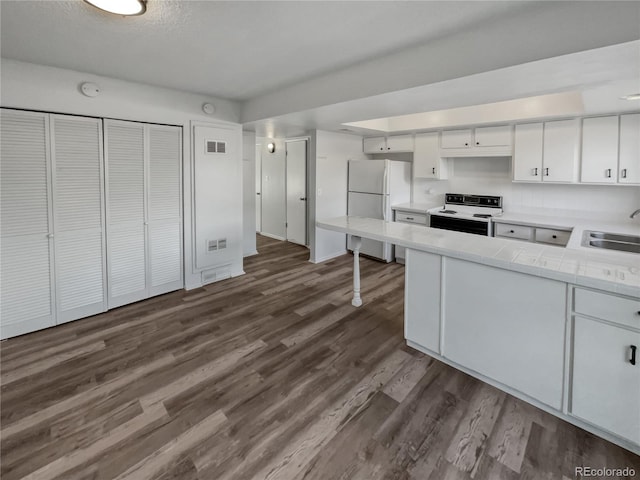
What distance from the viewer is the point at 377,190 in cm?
498

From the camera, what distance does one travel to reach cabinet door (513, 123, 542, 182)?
12.2 ft

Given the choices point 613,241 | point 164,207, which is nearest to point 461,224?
point 613,241

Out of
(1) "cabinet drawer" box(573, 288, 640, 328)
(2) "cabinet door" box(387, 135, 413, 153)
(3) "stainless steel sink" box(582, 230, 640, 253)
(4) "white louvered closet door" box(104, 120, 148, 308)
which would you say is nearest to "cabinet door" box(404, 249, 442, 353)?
(1) "cabinet drawer" box(573, 288, 640, 328)

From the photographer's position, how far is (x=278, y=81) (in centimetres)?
316

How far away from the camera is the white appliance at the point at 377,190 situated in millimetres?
4898

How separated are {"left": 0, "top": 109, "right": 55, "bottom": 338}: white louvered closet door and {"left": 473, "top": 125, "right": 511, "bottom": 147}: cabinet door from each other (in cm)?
473

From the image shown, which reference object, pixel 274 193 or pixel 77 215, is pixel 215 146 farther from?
pixel 274 193

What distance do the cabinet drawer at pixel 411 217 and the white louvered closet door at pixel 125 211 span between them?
11.5ft

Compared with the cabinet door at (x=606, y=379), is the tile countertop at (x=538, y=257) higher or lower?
higher

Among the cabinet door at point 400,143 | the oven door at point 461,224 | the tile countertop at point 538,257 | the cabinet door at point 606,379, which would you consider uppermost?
the cabinet door at point 400,143

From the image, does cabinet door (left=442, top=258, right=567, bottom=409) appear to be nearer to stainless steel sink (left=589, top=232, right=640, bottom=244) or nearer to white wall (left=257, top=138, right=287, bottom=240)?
stainless steel sink (left=589, top=232, right=640, bottom=244)

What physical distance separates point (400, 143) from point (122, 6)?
4.15 meters

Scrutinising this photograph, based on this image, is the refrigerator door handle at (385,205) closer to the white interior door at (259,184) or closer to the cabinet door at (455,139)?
the cabinet door at (455,139)

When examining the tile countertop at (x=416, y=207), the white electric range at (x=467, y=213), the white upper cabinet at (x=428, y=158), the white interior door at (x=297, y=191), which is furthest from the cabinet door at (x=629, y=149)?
the white interior door at (x=297, y=191)
